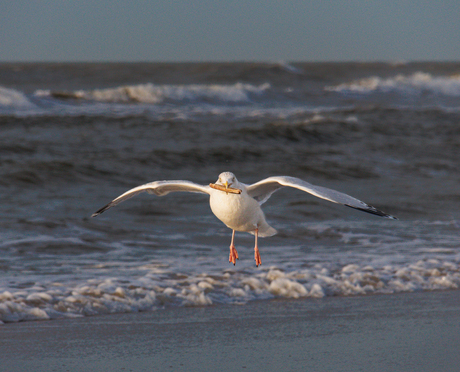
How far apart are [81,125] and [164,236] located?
31.3 feet

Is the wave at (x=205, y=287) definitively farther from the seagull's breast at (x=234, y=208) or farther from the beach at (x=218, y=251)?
the seagull's breast at (x=234, y=208)

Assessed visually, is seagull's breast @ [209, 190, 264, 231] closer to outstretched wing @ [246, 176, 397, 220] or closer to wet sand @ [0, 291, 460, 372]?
outstretched wing @ [246, 176, 397, 220]

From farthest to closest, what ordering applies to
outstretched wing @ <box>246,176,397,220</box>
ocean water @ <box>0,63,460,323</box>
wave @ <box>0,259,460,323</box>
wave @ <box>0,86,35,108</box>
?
wave @ <box>0,86,35,108</box>
ocean water @ <box>0,63,460,323</box>
wave @ <box>0,259,460,323</box>
outstretched wing @ <box>246,176,397,220</box>

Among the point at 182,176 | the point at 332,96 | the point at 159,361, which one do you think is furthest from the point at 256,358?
the point at 332,96

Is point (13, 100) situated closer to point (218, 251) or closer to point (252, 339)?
point (218, 251)

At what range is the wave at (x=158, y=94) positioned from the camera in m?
24.7

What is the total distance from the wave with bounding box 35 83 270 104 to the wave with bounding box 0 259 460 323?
695 inches

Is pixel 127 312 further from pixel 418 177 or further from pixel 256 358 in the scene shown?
pixel 418 177

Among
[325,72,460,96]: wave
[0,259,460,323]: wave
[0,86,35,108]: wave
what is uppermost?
[325,72,460,96]: wave

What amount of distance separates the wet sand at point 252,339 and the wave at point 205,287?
208mm

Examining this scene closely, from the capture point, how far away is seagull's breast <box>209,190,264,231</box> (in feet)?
17.7

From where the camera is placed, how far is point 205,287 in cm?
697

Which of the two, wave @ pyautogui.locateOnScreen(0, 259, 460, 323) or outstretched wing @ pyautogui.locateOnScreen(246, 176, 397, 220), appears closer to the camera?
outstretched wing @ pyautogui.locateOnScreen(246, 176, 397, 220)

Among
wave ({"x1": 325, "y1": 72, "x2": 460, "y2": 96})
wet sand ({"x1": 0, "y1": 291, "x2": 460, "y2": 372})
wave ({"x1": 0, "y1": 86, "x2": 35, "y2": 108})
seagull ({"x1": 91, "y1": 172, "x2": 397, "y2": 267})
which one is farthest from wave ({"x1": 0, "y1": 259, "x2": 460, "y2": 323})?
wave ({"x1": 325, "y1": 72, "x2": 460, "y2": 96})
